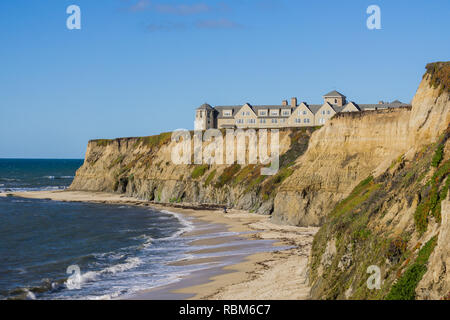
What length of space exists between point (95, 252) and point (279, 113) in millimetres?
68882

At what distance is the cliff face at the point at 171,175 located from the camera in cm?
6675

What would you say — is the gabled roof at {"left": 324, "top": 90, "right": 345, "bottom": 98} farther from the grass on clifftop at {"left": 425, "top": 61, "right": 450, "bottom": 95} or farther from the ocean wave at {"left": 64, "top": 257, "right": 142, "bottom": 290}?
the ocean wave at {"left": 64, "top": 257, "right": 142, "bottom": 290}

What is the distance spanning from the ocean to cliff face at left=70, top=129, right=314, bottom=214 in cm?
1004

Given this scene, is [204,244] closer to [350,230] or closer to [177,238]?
[177,238]

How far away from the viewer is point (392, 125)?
50656mm

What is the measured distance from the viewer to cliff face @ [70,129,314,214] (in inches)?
2628

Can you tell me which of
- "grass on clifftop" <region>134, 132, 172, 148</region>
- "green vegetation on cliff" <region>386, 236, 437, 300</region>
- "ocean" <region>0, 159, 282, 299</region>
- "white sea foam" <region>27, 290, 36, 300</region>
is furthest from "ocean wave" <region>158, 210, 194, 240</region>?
"grass on clifftop" <region>134, 132, 172, 148</region>

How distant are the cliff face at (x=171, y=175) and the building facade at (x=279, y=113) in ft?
46.5

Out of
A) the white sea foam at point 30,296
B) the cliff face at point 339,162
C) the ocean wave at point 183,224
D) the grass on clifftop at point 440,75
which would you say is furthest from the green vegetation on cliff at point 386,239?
the ocean wave at point 183,224

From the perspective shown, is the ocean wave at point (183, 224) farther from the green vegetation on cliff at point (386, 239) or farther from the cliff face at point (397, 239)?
the green vegetation on cliff at point (386, 239)

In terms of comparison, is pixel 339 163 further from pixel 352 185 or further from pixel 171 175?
pixel 171 175

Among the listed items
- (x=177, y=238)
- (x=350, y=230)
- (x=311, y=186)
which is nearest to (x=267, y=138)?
(x=311, y=186)

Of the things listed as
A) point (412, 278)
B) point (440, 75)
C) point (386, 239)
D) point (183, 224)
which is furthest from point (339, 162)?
point (412, 278)
